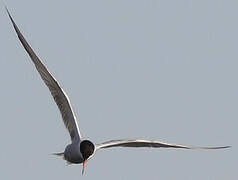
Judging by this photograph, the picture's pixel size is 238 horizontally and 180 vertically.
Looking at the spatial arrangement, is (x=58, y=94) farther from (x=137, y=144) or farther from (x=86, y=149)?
(x=137, y=144)

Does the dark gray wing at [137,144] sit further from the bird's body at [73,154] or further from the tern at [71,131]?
the bird's body at [73,154]

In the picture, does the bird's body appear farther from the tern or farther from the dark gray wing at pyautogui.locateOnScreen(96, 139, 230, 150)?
the dark gray wing at pyautogui.locateOnScreen(96, 139, 230, 150)

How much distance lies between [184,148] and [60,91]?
494cm

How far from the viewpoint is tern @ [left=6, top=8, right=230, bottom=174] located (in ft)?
182

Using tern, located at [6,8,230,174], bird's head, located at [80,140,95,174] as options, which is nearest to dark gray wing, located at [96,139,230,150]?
tern, located at [6,8,230,174]

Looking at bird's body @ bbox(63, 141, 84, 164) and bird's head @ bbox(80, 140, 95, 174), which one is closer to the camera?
bird's head @ bbox(80, 140, 95, 174)

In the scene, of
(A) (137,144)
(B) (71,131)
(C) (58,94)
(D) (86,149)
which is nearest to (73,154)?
(D) (86,149)

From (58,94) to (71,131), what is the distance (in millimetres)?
1451

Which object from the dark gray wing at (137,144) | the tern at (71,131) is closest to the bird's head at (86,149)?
the tern at (71,131)

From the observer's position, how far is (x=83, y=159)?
5559cm

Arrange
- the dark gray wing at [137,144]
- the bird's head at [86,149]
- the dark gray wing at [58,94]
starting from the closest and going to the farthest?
the bird's head at [86,149]
the dark gray wing at [58,94]
the dark gray wing at [137,144]

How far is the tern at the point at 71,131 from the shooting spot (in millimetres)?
55531

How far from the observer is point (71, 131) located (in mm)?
57062

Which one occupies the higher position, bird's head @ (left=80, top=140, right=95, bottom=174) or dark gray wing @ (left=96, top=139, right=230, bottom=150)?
bird's head @ (left=80, top=140, right=95, bottom=174)
